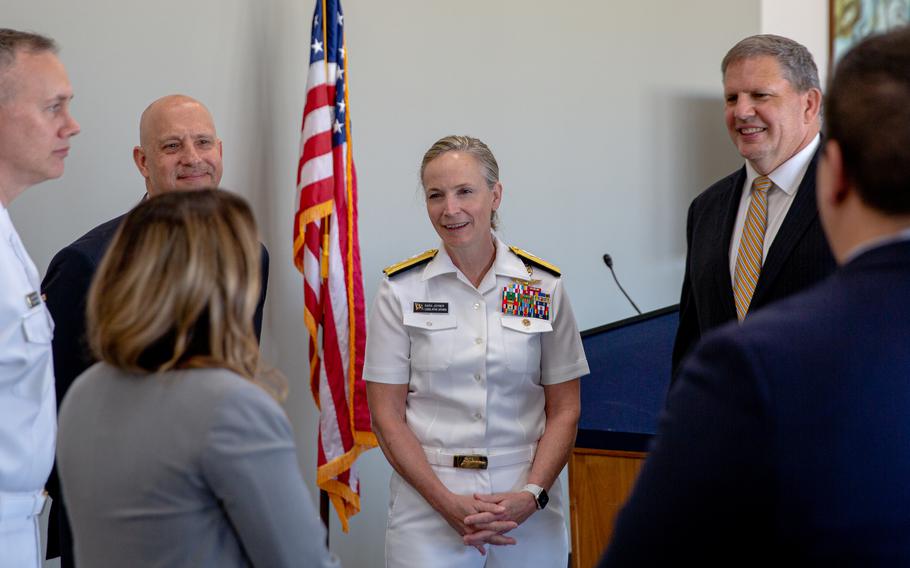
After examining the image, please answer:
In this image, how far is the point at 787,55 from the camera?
2605 millimetres

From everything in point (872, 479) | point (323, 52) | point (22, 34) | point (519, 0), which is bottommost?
point (872, 479)

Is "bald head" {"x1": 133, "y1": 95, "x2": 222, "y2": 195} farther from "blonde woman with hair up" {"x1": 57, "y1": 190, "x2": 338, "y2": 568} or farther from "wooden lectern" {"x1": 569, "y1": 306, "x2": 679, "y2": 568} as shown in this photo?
"blonde woman with hair up" {"x1": 57, "y1": 190, "x2": 338, "y2": 568}

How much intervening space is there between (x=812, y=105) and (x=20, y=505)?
6.82 feet

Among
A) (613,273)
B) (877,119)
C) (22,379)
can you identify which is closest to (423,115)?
(613,273)

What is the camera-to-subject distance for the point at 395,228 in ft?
13.1

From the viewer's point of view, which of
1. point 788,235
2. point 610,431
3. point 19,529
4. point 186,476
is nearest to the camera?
point 186,476

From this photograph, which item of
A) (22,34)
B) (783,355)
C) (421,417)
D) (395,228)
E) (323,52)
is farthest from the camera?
(395,228)

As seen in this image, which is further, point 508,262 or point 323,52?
point 323,52

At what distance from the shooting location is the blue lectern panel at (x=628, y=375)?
3.02 metres

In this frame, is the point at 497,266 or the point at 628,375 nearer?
the point at 497,266

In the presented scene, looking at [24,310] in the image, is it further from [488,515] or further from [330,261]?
[330,261]

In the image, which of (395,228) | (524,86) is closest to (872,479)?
(395,228)

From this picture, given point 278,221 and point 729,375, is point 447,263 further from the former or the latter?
point 729,375

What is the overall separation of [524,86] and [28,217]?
2180mm
